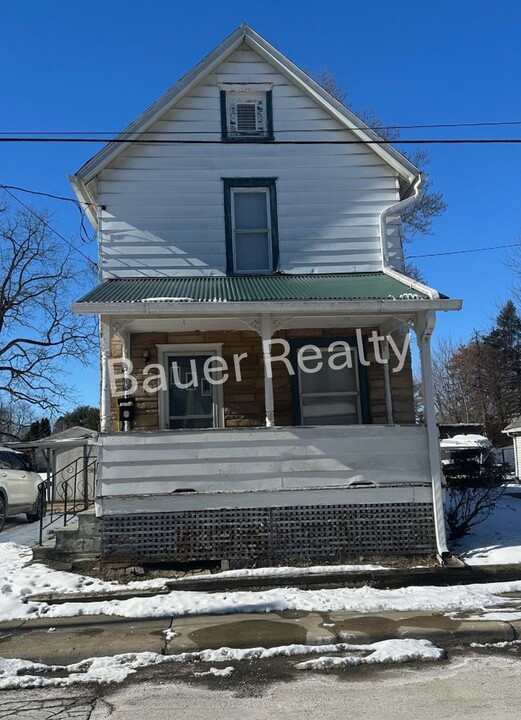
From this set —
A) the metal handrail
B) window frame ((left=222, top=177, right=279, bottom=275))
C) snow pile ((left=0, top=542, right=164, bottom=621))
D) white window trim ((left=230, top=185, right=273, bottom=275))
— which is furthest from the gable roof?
snow pile ((left=0, top=542, right=164, bottom=621))

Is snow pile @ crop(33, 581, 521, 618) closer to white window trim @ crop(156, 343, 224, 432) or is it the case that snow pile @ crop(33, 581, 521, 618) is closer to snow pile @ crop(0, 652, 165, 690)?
snow pile @ crop(0, 652, 165, 690)

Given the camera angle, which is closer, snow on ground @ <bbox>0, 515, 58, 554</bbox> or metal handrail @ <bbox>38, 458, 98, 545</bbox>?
metal handrail @ <bbox>38, 458, 98, 545</bbox>

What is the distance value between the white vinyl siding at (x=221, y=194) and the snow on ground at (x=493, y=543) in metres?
4.63

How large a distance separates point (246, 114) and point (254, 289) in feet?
12.1

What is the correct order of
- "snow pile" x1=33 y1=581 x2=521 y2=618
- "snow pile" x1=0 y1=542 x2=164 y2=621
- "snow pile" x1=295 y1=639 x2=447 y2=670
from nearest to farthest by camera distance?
"snow pile" x1=295 y1=639 x2=447 y2=670
"snow pile" x1=33 y1=581 x2=521 y2=618
"snow pile" x1=0 y1=542 x2=164 y2=621

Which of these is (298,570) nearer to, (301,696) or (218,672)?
(218,672)

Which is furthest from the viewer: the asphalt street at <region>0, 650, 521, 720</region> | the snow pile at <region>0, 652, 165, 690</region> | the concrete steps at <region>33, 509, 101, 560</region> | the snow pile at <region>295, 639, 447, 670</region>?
the concrete steps at <region>33, 509, 101, 560</region>

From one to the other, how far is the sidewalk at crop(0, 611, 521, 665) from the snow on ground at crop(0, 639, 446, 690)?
6.4 inches

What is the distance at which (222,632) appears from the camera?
→ 6.21 metres

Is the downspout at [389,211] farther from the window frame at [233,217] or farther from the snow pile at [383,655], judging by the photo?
the snow pile at [383,655]

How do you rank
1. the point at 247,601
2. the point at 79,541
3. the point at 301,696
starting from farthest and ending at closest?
the point at 79,541, the point at 247,601, the point at 301,696

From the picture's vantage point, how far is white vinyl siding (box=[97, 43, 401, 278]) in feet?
34.2

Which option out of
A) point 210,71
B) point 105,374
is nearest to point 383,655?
point 105,374

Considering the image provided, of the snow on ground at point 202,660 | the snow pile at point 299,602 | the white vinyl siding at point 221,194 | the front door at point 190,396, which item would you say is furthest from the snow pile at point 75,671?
the white vinyl siding at point 221,194
